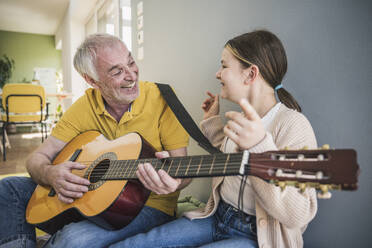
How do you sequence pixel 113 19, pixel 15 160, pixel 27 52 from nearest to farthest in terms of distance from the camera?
pixel 15 160 < pixel 113 19 < pixel 27 52

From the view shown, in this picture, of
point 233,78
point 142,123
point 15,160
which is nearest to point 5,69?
point 15,160

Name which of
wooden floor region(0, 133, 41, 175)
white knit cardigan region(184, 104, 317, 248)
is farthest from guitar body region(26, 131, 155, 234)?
wooden floor region(0, 133, 41, 175)

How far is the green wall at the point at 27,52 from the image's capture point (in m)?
7.45

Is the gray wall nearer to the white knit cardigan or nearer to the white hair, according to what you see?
the white knit cardigan

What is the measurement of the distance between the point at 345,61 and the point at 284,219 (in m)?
0.51

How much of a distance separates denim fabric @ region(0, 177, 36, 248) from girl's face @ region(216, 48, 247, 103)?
40.9 inches

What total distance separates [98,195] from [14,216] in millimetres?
506

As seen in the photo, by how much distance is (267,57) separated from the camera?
2.83 ft

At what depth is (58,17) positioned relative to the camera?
6.48 metres

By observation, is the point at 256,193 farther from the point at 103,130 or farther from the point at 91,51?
the point at 91,51

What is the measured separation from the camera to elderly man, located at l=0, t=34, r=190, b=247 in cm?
105

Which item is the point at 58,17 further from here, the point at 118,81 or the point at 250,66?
the point at 250,66

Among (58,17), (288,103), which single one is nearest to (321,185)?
(288,103)

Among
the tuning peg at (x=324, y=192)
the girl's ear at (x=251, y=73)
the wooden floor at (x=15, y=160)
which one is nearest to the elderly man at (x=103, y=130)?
the girl's ear at (x=251, y=73)
